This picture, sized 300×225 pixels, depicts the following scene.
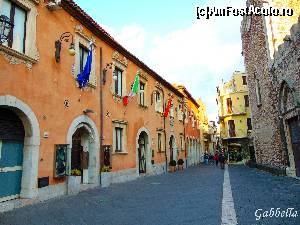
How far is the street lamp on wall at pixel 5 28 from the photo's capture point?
7.96 meters

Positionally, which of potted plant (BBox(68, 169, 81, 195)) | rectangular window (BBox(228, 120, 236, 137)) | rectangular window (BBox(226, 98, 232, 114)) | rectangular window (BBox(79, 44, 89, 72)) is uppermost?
rectangular window (BBox(226, 98, 232, 114))

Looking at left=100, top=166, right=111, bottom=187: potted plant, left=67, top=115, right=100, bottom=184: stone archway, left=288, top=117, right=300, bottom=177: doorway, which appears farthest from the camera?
left=288, top=117, right=300, bottom=177: doorway

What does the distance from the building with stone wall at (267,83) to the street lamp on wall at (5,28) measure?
13.4 m

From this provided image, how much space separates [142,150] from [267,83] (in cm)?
928

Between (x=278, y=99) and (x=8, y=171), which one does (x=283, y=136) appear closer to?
(x=278, y=99)

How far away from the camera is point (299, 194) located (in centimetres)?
868

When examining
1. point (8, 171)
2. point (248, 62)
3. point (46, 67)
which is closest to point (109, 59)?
point (46, 67)

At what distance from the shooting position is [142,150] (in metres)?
18.4

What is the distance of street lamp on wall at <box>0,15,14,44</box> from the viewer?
796 centimetres

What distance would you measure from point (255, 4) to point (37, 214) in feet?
61.7

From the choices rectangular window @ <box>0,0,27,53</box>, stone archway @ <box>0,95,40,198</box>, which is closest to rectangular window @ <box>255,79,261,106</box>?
stone archway @ <box>0,95,40,198</box>

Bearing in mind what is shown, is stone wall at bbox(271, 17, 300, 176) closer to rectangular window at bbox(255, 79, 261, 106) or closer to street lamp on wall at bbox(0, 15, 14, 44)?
rectangular window at bbox(255, 79, 261, 106)

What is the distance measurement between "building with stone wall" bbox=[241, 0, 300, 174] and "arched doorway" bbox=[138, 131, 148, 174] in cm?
823

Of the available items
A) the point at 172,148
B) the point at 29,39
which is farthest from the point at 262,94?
the point at 29,39
